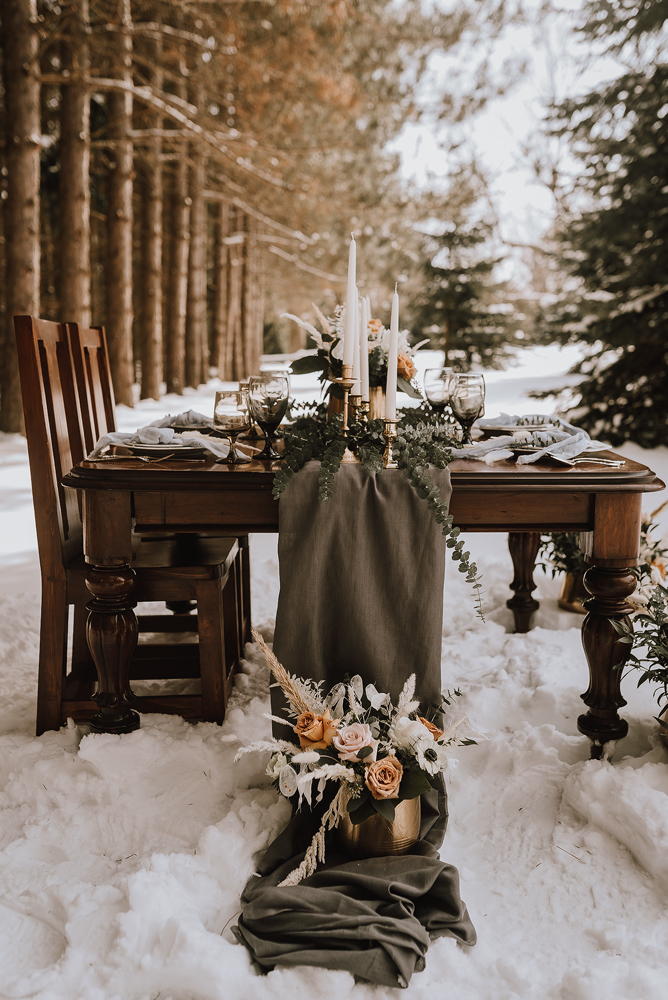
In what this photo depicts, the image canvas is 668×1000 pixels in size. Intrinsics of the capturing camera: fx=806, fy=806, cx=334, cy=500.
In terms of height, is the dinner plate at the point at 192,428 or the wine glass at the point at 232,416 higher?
the wine glass at the point at 232,416

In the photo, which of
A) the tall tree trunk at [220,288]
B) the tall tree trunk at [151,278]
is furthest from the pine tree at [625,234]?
the tall tree trunk at [220,288]

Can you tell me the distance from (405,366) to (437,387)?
19cm

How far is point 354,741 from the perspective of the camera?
1754 millimetres

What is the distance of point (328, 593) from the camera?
200cm

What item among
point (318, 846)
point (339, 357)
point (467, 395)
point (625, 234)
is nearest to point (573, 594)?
point (467, 395)

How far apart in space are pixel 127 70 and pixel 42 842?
7648 millimetres

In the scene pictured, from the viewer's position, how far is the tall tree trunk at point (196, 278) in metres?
12.0

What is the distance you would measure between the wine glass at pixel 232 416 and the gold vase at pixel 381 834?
913 mm

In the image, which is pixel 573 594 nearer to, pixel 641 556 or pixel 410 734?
pixel 641 556

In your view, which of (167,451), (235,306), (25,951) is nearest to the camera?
(25,951)

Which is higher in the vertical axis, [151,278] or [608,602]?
[151,278]

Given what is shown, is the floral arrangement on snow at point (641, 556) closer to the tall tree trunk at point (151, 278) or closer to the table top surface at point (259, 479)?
the table top surface at point (259, 479)

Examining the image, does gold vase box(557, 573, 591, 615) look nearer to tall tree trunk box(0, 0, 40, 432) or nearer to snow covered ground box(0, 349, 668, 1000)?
snow covered ground box(0, 349, 668, 1000)

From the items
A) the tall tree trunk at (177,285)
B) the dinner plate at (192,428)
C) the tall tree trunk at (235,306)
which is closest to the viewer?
the dinner plate at (192,428)
